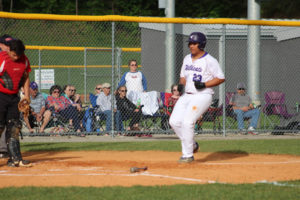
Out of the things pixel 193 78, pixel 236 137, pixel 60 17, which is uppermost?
pixel 60 17

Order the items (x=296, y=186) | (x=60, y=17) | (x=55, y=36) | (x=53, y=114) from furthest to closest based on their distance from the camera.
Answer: (x=55, y=36) < (x=53, y=114) < (x=60, y=17) < (x=296, y=186)

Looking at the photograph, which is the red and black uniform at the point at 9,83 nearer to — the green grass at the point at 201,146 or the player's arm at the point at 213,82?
the green grass at the point at 201,146

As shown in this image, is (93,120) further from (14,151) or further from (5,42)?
(5,42)

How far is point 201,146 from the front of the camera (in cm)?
1141

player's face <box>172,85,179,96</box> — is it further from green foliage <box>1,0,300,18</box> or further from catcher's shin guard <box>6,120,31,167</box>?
green foliage <box>1,0,300,18</box>

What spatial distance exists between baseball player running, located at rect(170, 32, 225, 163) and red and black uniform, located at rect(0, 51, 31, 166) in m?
2.36

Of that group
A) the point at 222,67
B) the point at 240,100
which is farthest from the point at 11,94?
the point at 240,100

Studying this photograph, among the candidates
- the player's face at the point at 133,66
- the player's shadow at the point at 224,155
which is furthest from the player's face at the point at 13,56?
the player's face at the point at 133,66

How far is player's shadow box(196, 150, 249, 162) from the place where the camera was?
958cm

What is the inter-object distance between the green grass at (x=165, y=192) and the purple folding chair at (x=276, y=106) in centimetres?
760

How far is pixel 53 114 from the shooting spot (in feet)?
43.3

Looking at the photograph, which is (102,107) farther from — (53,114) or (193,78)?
(193,78)

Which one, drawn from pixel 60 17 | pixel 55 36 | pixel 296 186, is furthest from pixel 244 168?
pixel 55 36

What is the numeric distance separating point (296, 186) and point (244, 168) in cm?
164
